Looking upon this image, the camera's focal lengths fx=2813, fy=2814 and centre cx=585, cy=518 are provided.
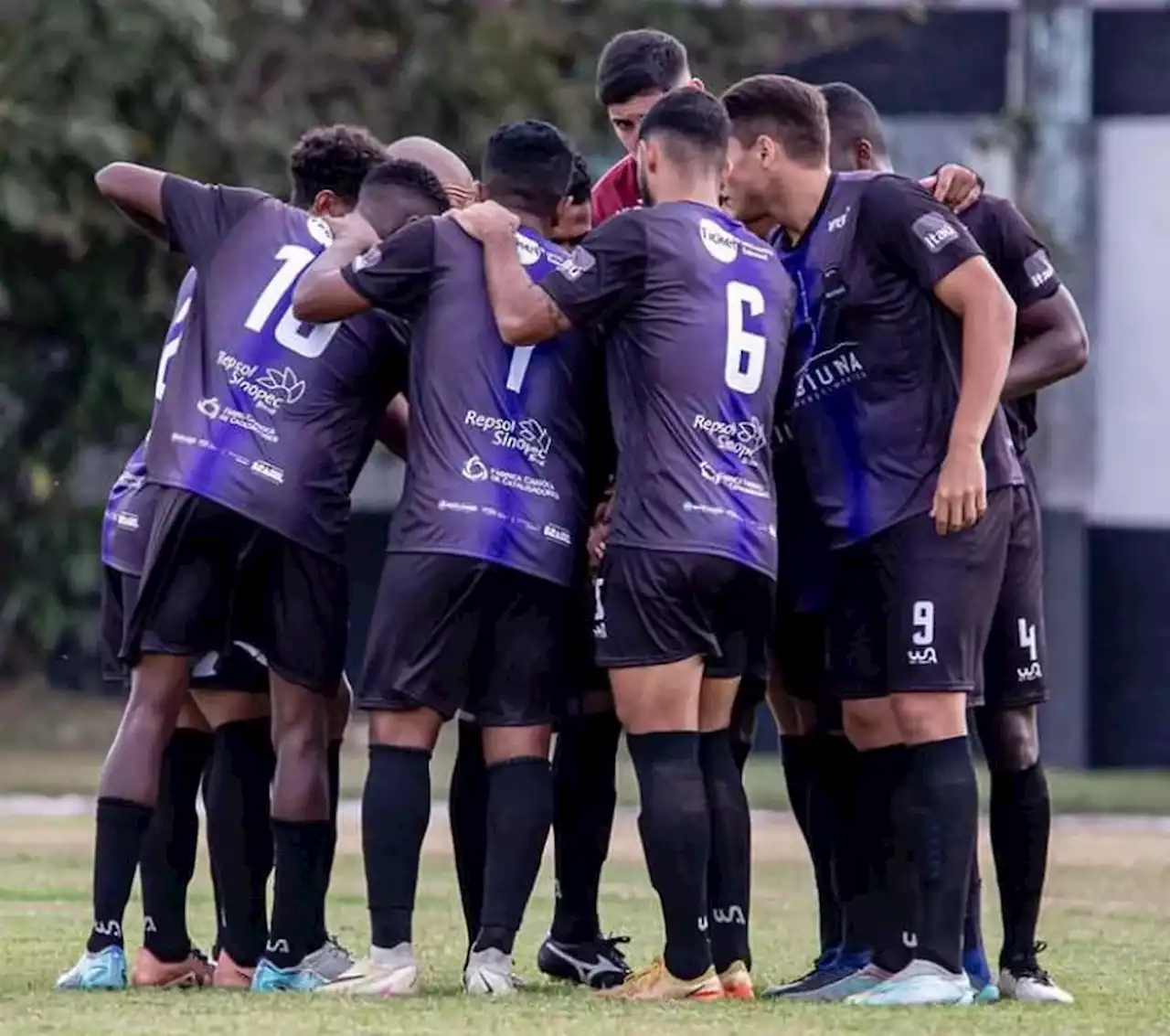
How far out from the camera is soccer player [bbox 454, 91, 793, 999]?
290 inches

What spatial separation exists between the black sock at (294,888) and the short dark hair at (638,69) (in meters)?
2.45

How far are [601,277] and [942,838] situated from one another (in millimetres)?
1739

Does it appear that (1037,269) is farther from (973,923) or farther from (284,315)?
(284,315)

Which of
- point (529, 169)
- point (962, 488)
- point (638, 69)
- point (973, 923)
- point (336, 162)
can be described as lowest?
point (973, 923)

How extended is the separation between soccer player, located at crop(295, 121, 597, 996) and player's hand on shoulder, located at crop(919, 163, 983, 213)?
3.69 feet

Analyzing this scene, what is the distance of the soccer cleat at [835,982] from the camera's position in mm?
7605

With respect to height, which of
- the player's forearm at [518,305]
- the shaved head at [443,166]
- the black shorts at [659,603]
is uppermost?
the shaved head at [443,166]

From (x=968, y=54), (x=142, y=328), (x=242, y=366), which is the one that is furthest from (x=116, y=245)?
(x=242, y=366)

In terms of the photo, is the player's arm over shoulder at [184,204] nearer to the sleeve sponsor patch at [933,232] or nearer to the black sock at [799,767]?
the sleeve sponsor patch at [933,232]

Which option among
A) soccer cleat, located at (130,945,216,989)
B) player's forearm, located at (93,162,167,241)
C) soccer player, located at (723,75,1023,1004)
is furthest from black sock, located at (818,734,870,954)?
player's forearm, located at (93,162,167,241)

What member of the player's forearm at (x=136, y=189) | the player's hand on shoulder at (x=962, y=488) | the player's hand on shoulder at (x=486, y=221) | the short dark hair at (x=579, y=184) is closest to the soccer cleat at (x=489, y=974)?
the player's hand on shoulder at (x=962, y=488)

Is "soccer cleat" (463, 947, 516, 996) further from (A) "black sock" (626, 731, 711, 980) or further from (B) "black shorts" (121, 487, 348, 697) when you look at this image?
(B) "black shorts" (121, 487, 348, 697)

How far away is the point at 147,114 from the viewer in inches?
748

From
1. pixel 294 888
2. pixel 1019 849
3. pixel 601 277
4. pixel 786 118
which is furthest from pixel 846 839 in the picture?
pixel 786 118
